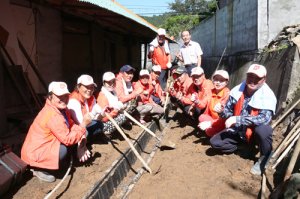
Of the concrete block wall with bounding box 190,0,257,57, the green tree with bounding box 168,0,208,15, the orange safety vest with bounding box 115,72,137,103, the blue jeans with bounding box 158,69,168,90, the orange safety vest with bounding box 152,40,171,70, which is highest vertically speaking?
the green tree with bounding box 168,0,208,15

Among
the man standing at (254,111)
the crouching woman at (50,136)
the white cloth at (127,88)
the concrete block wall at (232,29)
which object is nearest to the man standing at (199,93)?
the man standing at (254,111)

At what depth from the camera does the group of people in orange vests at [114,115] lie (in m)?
3.30

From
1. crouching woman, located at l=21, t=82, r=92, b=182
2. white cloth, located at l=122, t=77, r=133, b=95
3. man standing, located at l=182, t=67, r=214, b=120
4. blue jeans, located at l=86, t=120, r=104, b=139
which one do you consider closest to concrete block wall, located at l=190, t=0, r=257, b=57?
man standing, located at l=182, t=67, r=214, b=120

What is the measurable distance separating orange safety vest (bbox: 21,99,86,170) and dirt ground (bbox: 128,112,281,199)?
1.12 metres

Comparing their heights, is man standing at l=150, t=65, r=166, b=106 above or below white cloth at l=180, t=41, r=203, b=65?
below

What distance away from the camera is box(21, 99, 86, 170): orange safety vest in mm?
3258

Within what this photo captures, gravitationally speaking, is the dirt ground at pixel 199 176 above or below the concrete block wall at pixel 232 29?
below

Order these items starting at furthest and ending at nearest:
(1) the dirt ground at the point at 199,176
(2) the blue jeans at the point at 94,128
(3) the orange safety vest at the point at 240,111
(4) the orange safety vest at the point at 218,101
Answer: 1. (4) the orange safety vest at the point at 218,101
2. (2) the blue jeans at the point at 94,128
3. (3) the orange safety vest at the point at 240,111
4. (1) the dirt ground at the point at 199,176

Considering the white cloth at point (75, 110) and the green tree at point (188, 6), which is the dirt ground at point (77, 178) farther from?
the green tree at point (188, 6)

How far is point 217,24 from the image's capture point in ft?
39.4

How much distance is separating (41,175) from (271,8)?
6545 millimetres

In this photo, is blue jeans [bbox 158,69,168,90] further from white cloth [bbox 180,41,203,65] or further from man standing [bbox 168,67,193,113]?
man standing [bbox 168,67,193,113]

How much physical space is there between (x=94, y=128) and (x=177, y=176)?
1594 mm

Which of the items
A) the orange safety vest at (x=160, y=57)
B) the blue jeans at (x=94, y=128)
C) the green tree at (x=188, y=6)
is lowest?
the blue jeans at (x=94, y=128)
